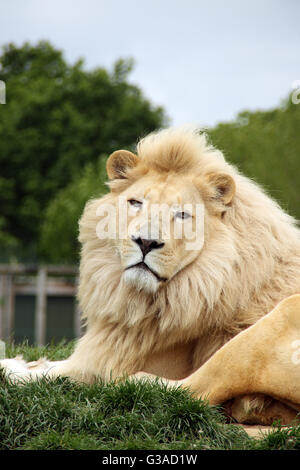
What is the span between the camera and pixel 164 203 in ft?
14.6

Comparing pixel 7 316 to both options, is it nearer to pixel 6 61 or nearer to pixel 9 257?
pixel 9 257

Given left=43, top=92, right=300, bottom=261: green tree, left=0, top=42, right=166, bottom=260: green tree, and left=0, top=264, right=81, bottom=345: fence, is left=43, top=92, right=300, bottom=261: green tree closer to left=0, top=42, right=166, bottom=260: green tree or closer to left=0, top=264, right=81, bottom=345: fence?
left=0, top=264, right=81, bottom=345: fence

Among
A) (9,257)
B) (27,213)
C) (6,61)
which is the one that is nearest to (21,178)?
(27,213)

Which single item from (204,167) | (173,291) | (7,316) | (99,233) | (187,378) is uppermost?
(204,167)

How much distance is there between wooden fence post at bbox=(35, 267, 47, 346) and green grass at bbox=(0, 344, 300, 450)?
486 inches

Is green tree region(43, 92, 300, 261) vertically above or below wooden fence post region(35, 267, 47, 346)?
above

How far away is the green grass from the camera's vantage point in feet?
12.7

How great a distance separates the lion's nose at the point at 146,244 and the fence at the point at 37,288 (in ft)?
40.5

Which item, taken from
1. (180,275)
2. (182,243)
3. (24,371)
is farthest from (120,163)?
(24,371)

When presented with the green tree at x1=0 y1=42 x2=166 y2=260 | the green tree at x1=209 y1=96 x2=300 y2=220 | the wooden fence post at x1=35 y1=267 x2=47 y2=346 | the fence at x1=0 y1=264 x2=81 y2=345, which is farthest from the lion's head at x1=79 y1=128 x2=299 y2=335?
the green tree at x1=0 y1=42 x2=166 y2=260

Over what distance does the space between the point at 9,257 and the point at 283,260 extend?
1320cm

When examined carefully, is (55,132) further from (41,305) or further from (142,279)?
(142,279)

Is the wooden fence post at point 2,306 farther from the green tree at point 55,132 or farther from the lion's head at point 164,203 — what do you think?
the lion's head at point 164,203

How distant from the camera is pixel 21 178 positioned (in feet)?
85.5
